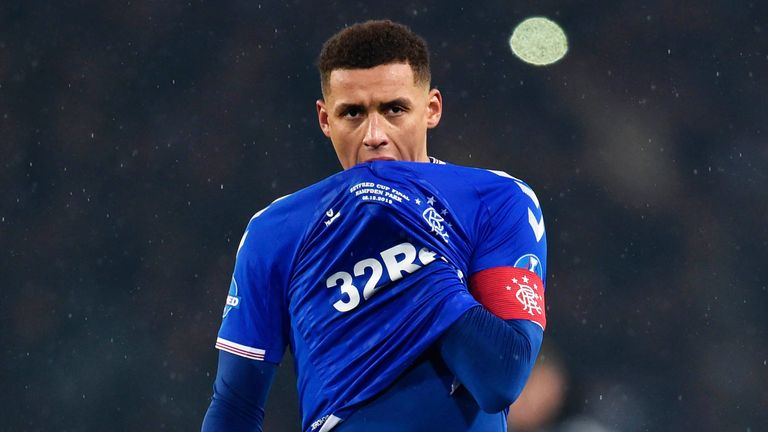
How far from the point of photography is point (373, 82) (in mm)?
2184

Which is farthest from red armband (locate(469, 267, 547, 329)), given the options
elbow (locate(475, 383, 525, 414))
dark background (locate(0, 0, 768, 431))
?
dark background (locate(0, 0, 768, 431))

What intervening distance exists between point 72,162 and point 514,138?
12.6ft

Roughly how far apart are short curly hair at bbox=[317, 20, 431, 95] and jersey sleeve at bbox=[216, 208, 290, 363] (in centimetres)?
38

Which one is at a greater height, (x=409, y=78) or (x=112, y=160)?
(x=409, y=78)

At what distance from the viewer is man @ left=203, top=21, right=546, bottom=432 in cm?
183

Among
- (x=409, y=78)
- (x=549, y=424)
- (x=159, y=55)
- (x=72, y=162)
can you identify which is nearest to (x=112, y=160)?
(x=72, y=162)

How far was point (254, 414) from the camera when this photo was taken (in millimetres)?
2043

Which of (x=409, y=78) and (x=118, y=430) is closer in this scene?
(x=409, y=78)

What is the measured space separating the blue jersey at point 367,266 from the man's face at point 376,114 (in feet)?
0.55

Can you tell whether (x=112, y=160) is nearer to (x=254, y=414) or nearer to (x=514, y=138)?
(x=514, y=138)

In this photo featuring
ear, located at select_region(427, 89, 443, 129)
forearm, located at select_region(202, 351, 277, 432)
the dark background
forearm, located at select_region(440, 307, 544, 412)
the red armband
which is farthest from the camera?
the dark background

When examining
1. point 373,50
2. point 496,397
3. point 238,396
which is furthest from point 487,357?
point 373,50

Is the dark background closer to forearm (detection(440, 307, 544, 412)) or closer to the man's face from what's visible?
the man's face

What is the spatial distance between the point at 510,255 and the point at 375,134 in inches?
15.5
